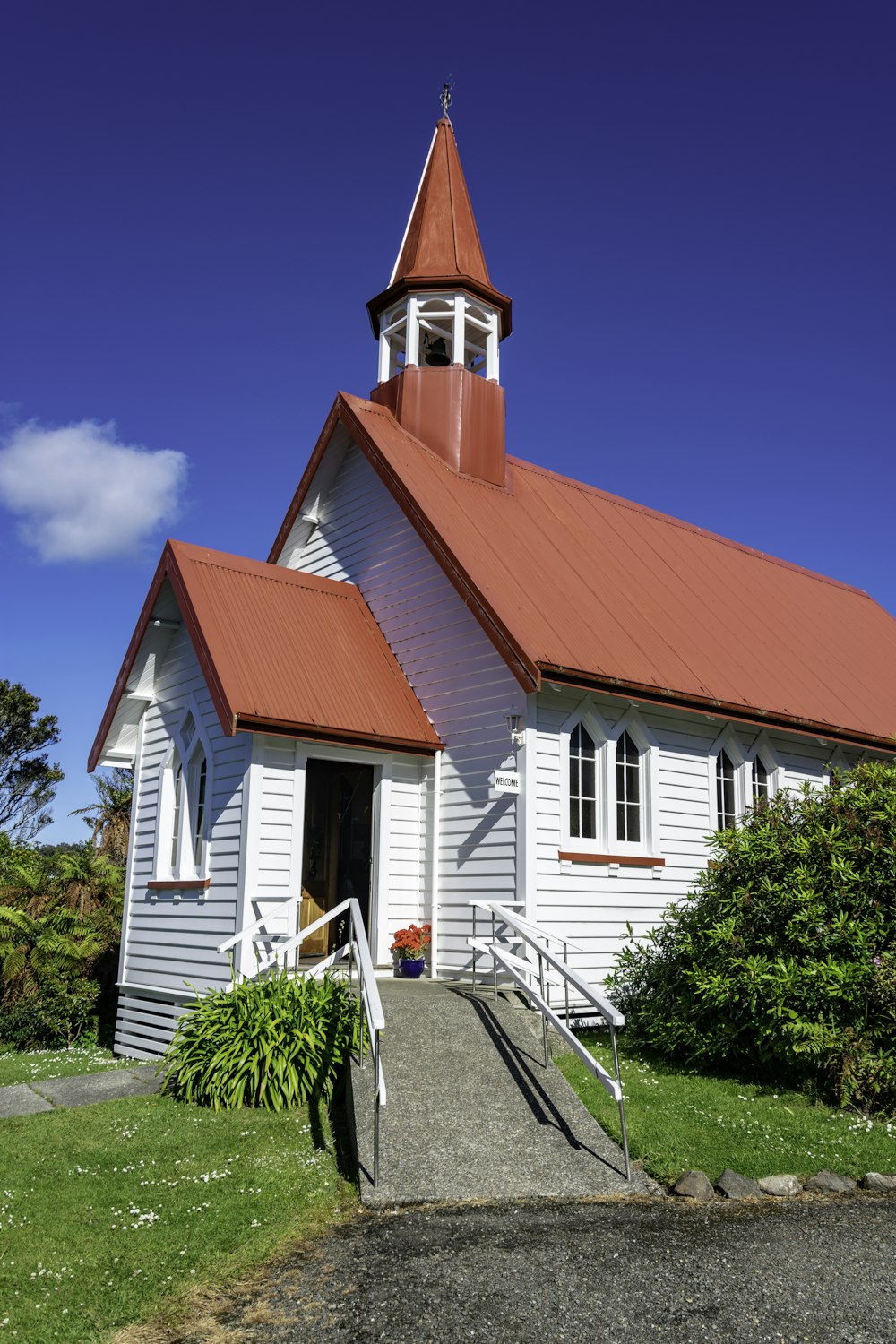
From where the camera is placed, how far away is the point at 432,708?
14.3m

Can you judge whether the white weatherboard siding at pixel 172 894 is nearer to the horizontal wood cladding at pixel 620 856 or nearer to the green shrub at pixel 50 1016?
the green shrub at pixel 50 1016

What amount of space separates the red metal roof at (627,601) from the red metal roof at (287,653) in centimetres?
172

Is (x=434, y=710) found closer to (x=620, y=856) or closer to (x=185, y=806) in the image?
(x=620, y=856)

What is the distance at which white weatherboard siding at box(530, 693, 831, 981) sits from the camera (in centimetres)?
1291

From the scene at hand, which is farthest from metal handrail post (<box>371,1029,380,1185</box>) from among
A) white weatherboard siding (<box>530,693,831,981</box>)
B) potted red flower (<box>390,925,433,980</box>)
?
potted red flower (<box>390,925,433,980</box>)

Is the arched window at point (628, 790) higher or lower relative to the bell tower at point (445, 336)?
lower

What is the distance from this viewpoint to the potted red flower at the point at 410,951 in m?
13.1

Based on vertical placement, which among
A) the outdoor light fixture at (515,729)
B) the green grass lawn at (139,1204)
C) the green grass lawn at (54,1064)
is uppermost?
the outdoor light fixture at (515,729)

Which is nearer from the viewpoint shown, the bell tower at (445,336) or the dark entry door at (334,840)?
the dark entry door at (334,840)

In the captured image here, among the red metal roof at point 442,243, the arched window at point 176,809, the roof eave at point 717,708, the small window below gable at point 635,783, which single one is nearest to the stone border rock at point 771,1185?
the roof eave at point 717,708

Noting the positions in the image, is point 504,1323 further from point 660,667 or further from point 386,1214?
point 660,667

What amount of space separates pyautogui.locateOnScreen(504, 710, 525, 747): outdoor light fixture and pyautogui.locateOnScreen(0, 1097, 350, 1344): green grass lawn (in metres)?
5.04

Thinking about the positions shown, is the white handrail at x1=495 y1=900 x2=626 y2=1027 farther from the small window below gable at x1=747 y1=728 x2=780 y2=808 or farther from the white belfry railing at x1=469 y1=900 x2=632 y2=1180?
the small window below gable at x1=747 y1=728 x2=780 y2=808

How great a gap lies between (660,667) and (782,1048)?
5753 millimetres
